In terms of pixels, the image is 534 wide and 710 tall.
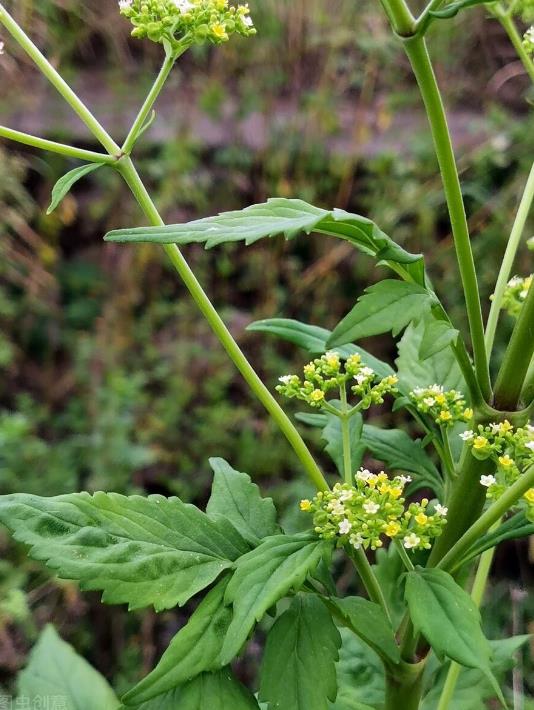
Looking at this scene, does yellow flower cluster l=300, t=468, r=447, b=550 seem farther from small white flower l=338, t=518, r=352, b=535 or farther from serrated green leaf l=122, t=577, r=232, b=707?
serrated green leaf l=122, t=577, r=232, b=707

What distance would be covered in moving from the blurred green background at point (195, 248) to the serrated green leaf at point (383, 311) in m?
1.83


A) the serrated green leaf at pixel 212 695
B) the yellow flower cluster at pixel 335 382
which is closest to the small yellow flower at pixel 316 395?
the yellow flower cluster at pixel 335 382

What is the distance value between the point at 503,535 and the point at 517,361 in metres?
0.20

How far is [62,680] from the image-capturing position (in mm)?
1354

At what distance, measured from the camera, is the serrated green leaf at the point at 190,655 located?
823mm

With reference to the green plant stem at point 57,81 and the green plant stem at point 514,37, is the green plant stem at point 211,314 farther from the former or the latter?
the green plant stem at point 514,37

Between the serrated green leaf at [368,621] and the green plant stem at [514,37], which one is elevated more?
the green plant stem at [514,37]

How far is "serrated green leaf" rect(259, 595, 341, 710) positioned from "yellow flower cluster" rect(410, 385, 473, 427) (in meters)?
0.29

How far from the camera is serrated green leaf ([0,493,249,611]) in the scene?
83 centimetres

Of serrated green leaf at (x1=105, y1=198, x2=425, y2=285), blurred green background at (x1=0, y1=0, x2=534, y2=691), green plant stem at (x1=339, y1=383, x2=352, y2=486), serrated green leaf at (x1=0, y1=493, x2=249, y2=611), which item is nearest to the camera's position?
serrated green leaf at (x1=105, y1=198, x2=425, y2=285)

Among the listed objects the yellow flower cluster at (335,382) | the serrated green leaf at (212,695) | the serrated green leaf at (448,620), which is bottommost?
the serrated green leaf at (212,695)

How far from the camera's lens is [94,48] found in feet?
14.1

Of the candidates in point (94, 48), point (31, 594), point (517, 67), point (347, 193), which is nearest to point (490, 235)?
point (347, 193)

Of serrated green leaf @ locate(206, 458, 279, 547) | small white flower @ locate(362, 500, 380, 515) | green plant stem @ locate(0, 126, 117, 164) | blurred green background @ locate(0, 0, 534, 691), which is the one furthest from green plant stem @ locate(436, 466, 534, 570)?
blurred green background @ locate(0, 0, 534, 691)
